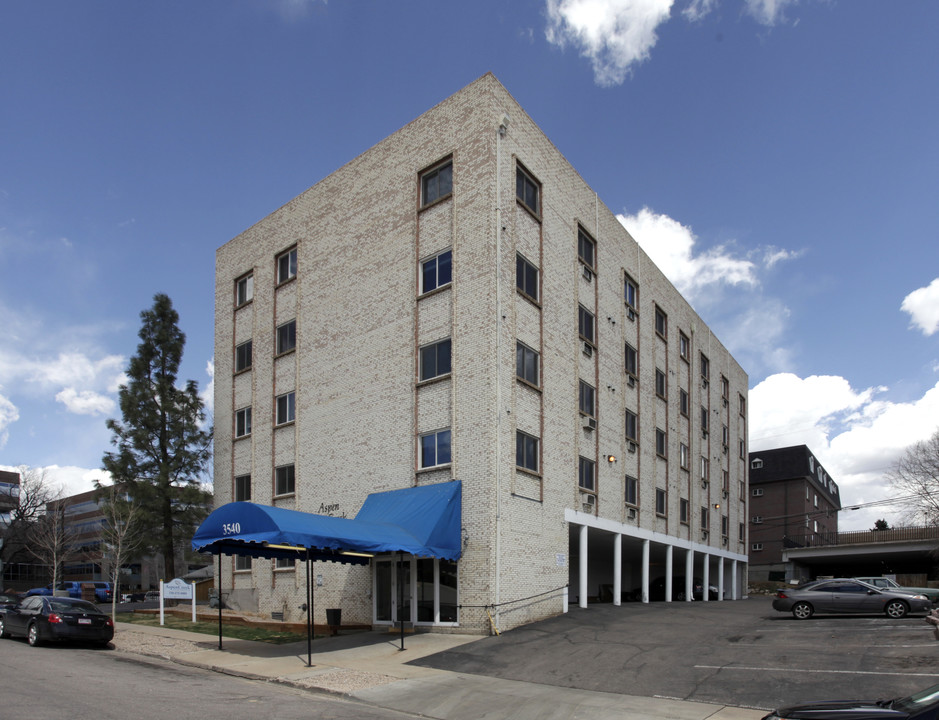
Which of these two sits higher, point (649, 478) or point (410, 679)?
point (649, 478)

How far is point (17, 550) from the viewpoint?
259ft

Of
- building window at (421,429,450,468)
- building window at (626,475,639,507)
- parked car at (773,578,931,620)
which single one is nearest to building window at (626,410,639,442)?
building window at (626,475,639,507)

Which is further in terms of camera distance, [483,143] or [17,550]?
[17,550]

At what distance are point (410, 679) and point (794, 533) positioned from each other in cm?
6166

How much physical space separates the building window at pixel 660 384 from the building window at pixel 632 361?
3.07 metres

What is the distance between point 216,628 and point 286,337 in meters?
11.6

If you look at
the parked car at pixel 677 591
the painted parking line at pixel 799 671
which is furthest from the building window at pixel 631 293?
the painted parking line at pixel 799 671

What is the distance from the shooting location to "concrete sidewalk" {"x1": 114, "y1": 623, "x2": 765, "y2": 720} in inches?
490

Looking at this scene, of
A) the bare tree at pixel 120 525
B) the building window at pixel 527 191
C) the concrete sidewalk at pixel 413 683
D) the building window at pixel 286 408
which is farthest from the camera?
the bare tree at pixel 120 525

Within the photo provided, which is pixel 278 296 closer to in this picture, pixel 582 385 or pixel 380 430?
pixel 380 430

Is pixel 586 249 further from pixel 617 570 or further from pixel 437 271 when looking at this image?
pixel 617 570

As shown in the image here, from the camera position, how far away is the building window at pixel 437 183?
82.9ft

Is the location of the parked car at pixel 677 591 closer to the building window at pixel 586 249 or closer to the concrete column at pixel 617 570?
the concrete column at pixel 617 570

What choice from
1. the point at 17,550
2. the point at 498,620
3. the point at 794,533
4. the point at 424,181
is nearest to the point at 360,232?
the point at 424,181
